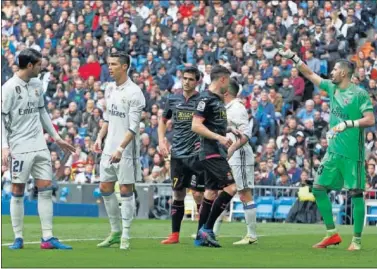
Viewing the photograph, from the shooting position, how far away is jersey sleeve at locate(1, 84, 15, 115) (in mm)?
15453

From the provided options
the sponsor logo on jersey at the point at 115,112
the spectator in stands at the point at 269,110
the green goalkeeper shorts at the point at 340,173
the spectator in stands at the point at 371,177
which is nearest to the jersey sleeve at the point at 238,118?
the green goalkeeper shorts at the point at 340,173

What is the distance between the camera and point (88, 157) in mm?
33031

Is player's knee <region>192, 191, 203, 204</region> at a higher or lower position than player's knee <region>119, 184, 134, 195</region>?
lower

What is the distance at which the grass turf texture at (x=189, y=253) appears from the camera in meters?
13.5

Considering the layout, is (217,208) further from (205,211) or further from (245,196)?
(245,196)

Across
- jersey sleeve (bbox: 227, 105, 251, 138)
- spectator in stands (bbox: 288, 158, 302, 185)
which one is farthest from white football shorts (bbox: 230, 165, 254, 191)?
spectator in stands (bbox: 288, 158, 302, 185)

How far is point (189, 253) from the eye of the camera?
15180 millimetres

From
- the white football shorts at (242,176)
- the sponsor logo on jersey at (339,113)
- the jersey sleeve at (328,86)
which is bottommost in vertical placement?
the white football shorts at (242,176)

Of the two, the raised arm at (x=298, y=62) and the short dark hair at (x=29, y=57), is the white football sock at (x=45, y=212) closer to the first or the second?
the short dark hair at (x=29, y=57)

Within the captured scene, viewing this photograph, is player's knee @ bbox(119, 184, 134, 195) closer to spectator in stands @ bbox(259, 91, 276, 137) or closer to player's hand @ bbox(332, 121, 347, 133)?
player's hand @ bbox(332, 121, 347, 133)

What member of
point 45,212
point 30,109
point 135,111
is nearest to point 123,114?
point 135,111

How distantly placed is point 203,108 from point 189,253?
2179 millimetres

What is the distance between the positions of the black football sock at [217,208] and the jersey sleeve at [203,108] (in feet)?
3.80

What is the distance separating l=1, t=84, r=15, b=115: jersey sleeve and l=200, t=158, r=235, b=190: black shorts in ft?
9.15
